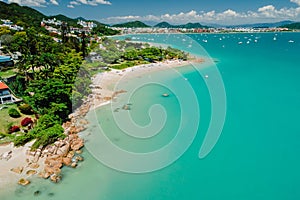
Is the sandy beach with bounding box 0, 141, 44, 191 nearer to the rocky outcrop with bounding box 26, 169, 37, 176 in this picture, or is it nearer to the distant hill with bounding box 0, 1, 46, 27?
the rocky outcrop with bounding box 26, 169, 37, 176

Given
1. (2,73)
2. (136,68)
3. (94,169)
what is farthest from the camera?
(136,68)

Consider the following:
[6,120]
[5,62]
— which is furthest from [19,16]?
[6,120]

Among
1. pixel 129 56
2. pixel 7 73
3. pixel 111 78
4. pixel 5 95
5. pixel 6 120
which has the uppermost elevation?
pixel 7 73

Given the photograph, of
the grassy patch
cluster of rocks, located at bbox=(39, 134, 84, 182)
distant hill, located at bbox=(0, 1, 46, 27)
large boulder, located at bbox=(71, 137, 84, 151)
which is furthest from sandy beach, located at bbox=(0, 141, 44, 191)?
distant hill, located at bbox=(0, 1, 46, 27)

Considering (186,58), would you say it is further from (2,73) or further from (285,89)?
(2,73)

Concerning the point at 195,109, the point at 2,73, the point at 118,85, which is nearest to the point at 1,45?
the point at 2,73

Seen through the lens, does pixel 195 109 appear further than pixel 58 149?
Yes

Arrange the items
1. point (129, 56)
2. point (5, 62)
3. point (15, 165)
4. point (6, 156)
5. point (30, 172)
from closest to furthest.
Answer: point (30, 172)
point (15, 165)
point (6, 156)
point (5, 62)
point (129, 56)

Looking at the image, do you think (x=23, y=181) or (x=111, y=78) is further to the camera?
(x=111, y=78)

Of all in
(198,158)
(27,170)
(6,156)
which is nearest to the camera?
(27,170)

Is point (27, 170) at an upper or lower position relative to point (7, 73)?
lower

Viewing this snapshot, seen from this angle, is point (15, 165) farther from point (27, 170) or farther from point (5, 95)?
point (5, 95)
